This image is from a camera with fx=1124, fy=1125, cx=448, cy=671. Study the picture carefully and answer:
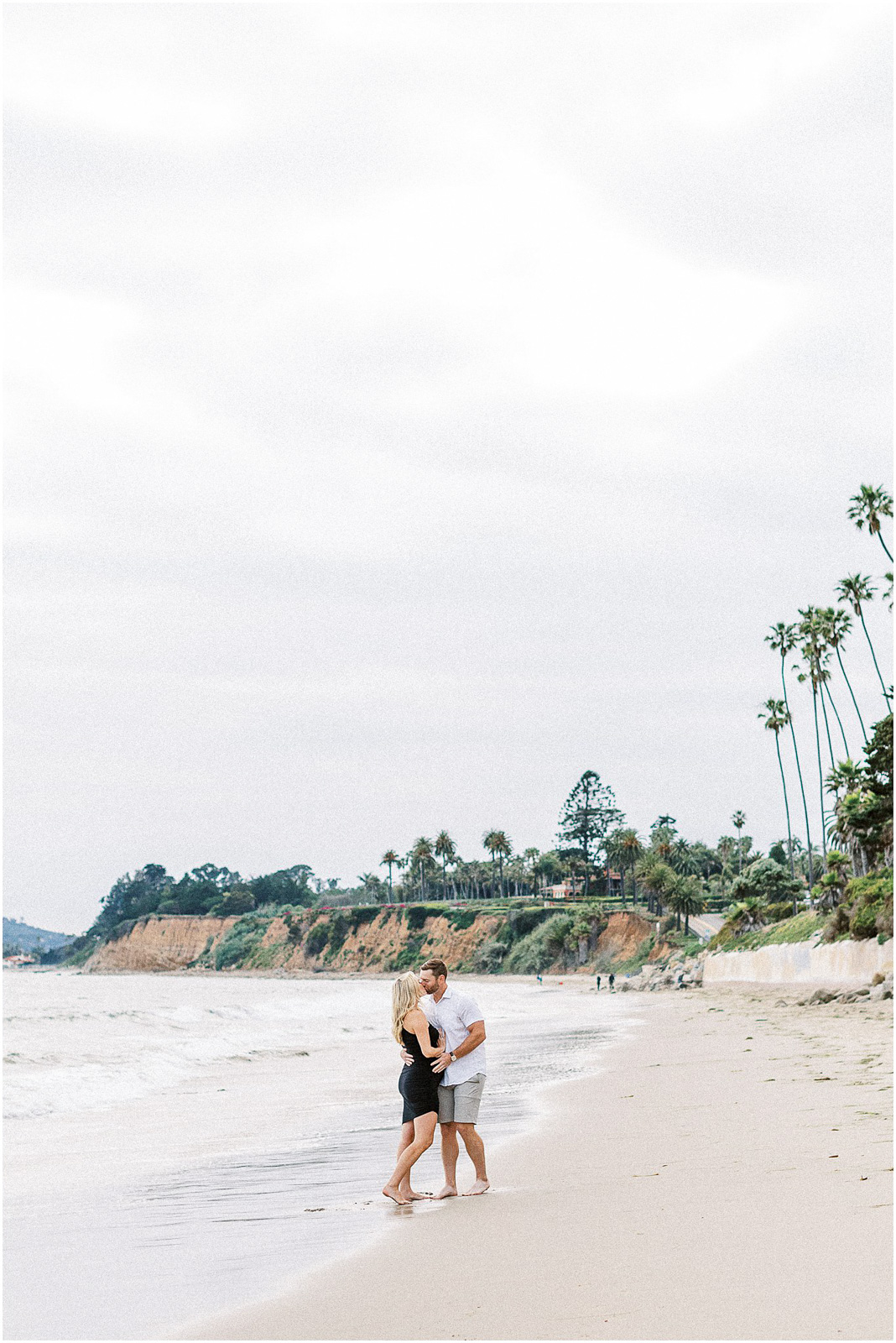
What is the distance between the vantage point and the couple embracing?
7230mm

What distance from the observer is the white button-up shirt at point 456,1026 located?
7.38 m

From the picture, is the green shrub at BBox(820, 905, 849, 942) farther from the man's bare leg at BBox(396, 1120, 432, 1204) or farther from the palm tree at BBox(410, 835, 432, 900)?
the palm tree at BBox(410, 835, 432, 900)

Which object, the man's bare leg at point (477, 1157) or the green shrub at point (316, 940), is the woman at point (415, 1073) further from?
the green shrub at point (316, 940)

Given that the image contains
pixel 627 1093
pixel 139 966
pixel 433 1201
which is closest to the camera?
pixel 433 1201

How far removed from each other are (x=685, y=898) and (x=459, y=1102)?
87.0m

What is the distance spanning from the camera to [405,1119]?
749cm

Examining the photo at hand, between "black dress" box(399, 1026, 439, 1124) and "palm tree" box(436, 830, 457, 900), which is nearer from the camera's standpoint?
"black dress" box(399, 1026, 439, 1124)

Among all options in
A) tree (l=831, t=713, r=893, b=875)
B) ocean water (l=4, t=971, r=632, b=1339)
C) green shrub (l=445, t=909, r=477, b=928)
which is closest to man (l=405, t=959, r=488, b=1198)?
ocean water (l=4, t=971, r=632, b=1339)

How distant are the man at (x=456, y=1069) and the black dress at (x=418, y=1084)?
0.06 metres

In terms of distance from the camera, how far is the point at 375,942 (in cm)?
13950

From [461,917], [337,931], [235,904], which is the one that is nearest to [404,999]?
[461,917]

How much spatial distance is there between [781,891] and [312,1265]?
70709mm

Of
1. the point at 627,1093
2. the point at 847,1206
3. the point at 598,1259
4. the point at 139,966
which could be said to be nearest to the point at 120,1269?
the point at 598,1259

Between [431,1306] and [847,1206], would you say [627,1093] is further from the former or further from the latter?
[431,1306]
